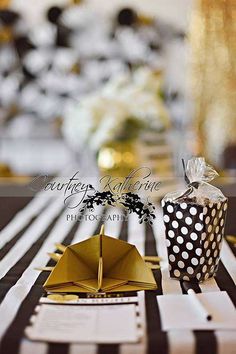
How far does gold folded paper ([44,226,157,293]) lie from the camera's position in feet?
3.52

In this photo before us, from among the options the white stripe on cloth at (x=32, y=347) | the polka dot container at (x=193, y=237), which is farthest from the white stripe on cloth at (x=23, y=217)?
the white stripe on cloth at (x=32, y=347)

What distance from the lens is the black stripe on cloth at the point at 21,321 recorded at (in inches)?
32.4

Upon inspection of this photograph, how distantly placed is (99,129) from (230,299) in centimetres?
123

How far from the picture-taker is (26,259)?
4.30 feet

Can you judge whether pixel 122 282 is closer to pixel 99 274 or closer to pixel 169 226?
pixel 99 274

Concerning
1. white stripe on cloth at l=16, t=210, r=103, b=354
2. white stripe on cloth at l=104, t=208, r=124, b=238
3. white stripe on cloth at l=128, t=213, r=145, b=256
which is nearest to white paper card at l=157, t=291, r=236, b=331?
white stripe on cloth at l=16, t=210, r=103, b=354

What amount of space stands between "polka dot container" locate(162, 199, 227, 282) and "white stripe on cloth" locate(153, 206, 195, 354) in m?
0.04

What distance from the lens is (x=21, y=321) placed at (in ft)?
2.95

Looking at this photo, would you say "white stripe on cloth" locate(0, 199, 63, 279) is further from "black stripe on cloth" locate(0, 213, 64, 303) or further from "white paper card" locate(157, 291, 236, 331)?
"white paper card" locate(157, 291, 236, 331)

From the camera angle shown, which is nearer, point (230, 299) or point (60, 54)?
point (230, 299)

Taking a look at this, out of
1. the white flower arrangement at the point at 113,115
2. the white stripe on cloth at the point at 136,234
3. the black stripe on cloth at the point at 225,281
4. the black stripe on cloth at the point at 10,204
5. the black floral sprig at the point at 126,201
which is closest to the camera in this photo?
the black stripe on cloth at the point at 225,281

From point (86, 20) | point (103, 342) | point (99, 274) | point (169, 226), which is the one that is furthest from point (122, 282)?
point (86, 20)

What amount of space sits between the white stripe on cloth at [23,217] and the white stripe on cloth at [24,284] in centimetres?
10

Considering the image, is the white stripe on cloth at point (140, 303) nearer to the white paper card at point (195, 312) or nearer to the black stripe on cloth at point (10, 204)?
the white paper card at point (195, 312)
